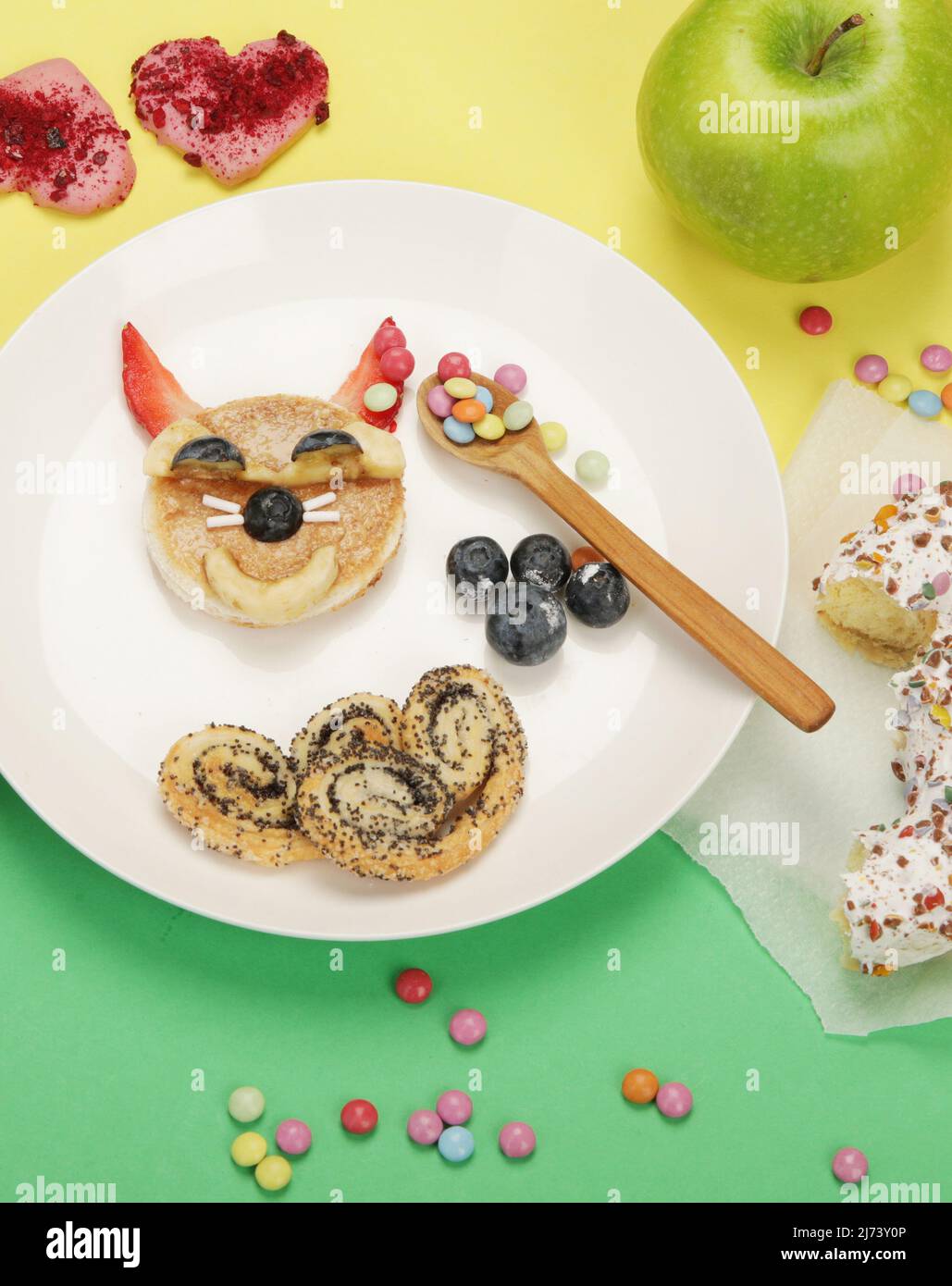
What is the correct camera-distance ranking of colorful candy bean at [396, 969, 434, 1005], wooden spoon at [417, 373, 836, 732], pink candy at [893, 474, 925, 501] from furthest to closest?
pink candy at [893, 474, 925, 501] < colorful candy bean at [396, 969, 434, 1005] < wooden spoon at [417, 373, 836, 732]

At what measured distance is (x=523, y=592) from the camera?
2660 millimetres

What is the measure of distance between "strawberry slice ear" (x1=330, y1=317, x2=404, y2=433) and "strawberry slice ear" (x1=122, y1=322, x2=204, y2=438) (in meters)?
0.32

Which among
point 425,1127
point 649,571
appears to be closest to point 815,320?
point 649,571

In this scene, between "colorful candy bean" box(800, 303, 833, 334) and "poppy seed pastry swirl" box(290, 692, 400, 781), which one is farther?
"colorful candy bean" box(800, 303, 833, 334)

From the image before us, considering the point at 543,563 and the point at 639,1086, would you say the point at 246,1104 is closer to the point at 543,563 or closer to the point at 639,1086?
the point at 639,1086

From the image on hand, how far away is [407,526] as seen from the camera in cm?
279

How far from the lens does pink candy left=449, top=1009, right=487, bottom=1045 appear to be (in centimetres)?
267

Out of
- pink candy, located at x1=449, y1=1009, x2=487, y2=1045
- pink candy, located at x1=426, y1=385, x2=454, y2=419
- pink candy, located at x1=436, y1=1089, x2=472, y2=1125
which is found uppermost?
pink candy, located at x1=426, y1=385, x2=454, y2=419

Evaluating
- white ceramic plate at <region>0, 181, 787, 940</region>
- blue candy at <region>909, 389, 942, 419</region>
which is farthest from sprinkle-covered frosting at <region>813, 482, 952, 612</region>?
blue candy at <region>909, 389, 942, 419</region>

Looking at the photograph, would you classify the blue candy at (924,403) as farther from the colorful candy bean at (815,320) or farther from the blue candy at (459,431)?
the blue candy at (459,431)

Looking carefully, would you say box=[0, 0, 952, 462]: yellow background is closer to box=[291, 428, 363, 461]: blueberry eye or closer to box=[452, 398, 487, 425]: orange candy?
box=[452, 398, 487, 425]: orange candy

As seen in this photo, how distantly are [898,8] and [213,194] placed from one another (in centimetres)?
143

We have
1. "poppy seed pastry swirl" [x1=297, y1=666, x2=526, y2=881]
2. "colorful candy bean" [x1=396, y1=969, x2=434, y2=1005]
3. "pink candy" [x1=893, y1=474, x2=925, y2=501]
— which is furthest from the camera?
"pink candy" [x1=893, y1=474, x2=925, y2=501]
